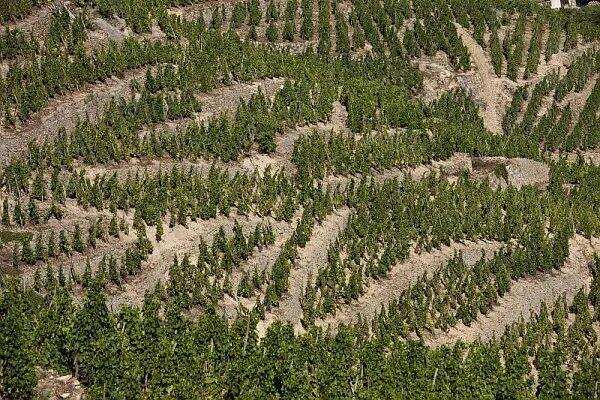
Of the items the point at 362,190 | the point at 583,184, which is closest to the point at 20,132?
the point at 362,190

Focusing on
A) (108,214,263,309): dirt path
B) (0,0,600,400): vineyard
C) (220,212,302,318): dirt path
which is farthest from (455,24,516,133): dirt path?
(108,214,263,309): dirt path

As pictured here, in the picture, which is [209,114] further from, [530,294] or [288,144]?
[530,294]

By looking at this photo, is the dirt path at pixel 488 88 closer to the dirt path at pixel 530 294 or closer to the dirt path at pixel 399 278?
the dirt path at pixel 530 294

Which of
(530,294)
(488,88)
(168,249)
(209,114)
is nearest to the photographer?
(168,249)

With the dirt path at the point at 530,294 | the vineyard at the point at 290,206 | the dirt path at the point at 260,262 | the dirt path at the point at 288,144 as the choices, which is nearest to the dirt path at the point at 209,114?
the vineyard at the point at 290,206

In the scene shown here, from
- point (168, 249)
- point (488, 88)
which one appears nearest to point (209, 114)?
point (168, 249)

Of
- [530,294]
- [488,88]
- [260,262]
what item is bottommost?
[530,294]

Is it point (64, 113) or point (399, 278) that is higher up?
point (64, 113)

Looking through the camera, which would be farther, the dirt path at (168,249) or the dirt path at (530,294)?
the dirt path at (530,294)
